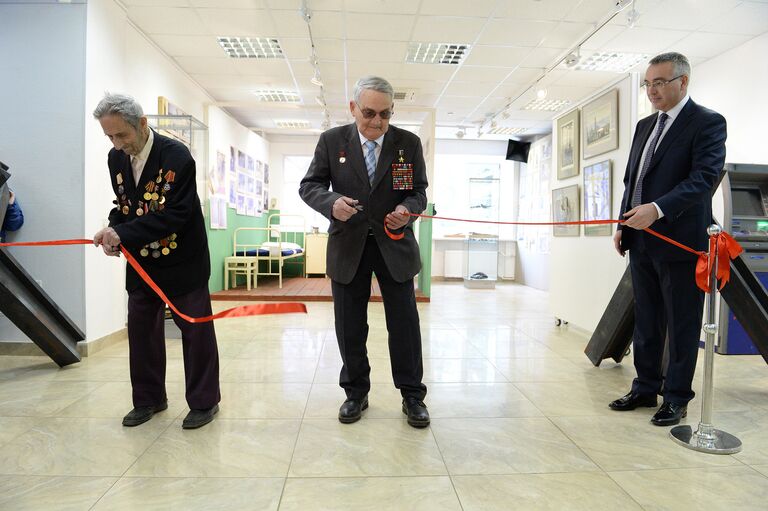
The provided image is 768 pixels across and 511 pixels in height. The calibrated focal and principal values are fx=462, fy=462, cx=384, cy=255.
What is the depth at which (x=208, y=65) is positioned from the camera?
244 inches

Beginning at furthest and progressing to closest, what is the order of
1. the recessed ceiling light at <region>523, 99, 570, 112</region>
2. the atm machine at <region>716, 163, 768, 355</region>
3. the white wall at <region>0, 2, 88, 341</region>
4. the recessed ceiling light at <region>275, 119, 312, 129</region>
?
the recessed ceiling light at <region>275, 119, 312, 129</region> → the recessed ceiling light at <region>523, 99, 570, 112</region> → the atm machine at <region>716, 163, 768, 355</region> → the white wall at <region>0, 2, 88, 341</region>

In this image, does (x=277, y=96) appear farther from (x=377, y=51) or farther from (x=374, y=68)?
(x=377, y=51)

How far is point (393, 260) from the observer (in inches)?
80.7

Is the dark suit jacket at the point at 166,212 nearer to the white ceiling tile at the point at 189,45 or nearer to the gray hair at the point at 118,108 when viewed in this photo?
the gray hair at the point at 118,108

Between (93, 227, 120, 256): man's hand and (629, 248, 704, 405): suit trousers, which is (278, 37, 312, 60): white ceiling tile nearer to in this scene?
(93, 227, 120, 256): man's hand

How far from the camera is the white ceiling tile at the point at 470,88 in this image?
6.94 metres

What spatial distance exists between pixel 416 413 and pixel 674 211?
4.75 ft

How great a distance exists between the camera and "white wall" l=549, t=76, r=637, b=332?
3680mm

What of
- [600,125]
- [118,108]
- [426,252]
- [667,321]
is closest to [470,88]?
[426,252]

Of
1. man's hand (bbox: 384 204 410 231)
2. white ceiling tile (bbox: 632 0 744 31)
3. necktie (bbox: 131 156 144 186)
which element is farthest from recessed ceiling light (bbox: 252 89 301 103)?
man's hand (bbox: 384 204 410 231)

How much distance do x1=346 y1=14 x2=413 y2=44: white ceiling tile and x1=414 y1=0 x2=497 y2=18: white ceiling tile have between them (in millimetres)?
269

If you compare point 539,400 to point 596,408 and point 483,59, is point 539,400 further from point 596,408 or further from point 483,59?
point 483,59

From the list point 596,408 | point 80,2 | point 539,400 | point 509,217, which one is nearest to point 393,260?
point 539,400

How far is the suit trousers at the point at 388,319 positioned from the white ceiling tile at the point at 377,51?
4.28 metres
